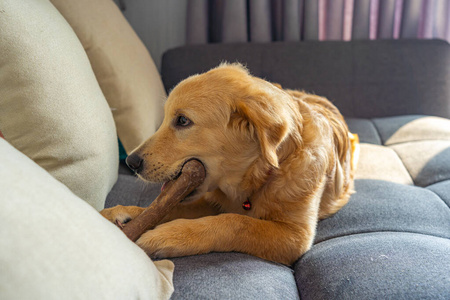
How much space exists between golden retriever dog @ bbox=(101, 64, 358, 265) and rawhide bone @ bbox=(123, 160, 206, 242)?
0.03 metres

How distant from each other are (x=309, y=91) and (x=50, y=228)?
2253 mm

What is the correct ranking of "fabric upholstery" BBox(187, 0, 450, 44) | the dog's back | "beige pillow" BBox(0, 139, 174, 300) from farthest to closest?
"fabric upholstery" BBox(187, 0, 450, 44), the dog's back, "beige pillow" BBox(0, 139, 174, 300)

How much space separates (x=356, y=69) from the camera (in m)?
2.62

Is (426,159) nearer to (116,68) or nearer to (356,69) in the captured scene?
(356,69)

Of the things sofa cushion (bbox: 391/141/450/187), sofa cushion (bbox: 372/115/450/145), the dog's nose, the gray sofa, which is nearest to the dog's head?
the dog's nose

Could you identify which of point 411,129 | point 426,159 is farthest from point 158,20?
point 426,159

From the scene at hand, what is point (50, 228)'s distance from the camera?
1.89 feet

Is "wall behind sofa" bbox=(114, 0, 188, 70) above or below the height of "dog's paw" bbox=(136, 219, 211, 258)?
above

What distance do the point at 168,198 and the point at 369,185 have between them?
3.06 feet

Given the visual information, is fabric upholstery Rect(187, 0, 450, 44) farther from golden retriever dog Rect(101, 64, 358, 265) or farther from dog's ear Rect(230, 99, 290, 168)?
dog's ear Rect(230, 99, 290, 168)

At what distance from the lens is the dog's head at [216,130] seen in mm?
1164

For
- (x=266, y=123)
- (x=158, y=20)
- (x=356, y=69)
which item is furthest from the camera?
(x=158, y=20)

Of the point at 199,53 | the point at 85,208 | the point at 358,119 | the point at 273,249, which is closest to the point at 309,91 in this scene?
the point at 358,119

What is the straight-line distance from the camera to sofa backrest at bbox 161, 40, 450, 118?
2.58 metres
